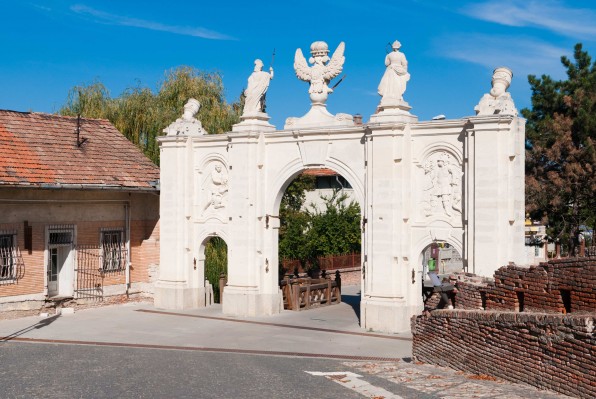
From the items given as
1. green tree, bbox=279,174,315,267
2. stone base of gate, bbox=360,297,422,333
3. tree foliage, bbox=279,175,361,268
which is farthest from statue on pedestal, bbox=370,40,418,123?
tree foliage, bbox=279,175,361,268

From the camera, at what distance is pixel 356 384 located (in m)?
13.3

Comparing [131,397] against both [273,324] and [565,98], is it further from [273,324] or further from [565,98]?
[565,98]

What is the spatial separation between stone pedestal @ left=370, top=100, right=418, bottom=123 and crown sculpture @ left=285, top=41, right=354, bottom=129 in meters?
1.74

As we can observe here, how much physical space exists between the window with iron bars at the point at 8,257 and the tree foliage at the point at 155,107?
40.1 feet

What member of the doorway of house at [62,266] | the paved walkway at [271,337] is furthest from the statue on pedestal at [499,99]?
the doorway of house at [62,266]

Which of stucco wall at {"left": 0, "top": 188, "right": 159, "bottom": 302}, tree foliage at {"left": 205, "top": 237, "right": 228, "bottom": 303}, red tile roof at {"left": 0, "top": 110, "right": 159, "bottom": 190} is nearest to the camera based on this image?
stucco wall at {"left": 0, "top": 188, "right": 159, "bottom": 302}

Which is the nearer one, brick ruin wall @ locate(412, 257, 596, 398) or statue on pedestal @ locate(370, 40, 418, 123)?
brick ruin wall @ locate(412, 257, 596, 398)

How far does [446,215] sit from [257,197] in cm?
586

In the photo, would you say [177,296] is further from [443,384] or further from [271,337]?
[443,384]

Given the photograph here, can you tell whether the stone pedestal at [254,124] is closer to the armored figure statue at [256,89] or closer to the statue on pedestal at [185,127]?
the armored figure statue at [256,89]

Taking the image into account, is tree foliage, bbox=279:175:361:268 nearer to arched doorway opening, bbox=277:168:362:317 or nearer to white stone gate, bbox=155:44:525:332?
arched doorway opening, bbox=277:168:362:317

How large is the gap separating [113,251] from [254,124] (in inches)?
257

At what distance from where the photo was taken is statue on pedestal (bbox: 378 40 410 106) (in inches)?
852

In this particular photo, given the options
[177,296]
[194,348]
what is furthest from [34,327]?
[194,348]
